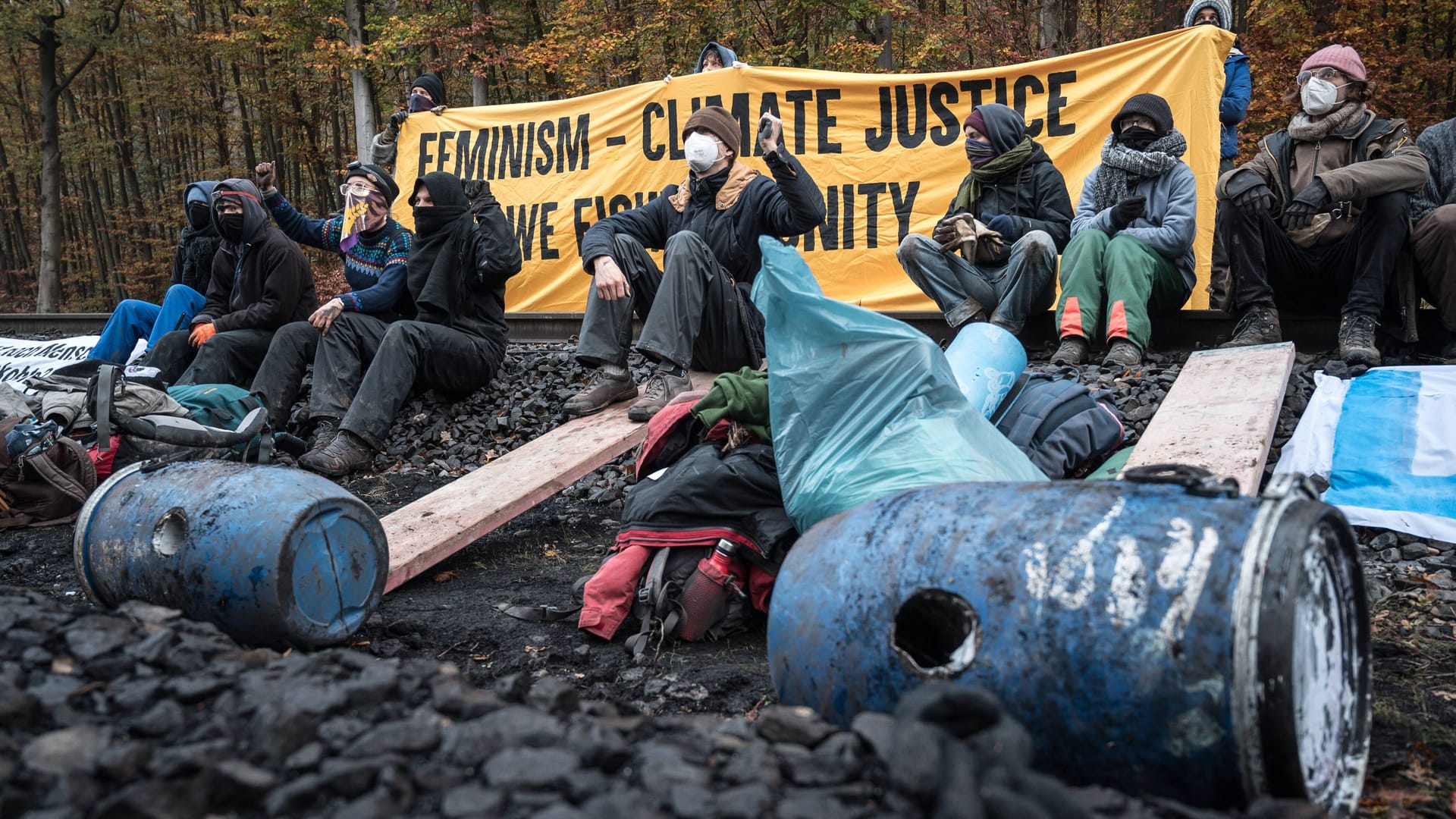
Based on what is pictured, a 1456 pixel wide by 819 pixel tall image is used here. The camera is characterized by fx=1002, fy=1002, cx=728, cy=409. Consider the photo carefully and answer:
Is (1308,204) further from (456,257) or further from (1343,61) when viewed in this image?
(456,257)

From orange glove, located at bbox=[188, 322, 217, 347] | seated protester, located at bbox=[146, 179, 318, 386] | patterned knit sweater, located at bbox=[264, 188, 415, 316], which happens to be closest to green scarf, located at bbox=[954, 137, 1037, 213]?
patterned knit sweater, located at bbox=[264, 188, 415, 316]

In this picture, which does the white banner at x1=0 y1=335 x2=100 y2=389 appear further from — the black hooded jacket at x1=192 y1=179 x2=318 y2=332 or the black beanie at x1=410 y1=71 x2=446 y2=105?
the black beanie at x1=410 y1=71 x2=446 y2=105

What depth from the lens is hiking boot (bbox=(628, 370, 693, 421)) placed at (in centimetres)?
520

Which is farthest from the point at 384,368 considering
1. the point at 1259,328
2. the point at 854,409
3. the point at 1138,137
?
the point at 1259,328

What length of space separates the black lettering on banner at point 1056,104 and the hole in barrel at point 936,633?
598 cm

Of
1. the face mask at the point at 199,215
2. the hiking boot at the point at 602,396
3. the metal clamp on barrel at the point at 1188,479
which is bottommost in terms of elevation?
the hiking boot at the point at 602,396

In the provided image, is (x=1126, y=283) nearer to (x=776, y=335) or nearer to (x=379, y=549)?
(x=776, y=335)

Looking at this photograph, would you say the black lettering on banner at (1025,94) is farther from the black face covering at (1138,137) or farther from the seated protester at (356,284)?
the seated protester at (356,284)

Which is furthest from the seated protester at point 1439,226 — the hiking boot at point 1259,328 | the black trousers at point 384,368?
the black trousers at point 384,368

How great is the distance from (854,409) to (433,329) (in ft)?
11.6

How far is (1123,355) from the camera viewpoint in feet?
16.7

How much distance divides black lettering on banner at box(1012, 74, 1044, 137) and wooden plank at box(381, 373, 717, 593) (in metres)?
3.47

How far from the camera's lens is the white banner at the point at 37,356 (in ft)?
26.0

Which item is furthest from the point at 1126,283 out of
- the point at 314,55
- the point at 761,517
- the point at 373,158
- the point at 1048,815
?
the point at 314,55
